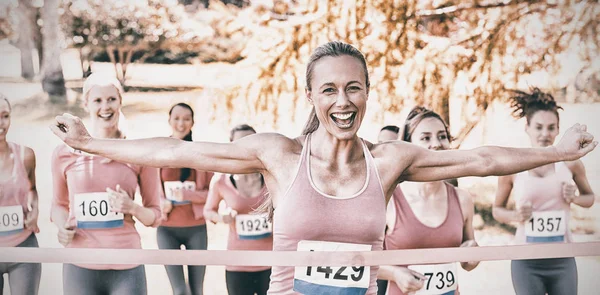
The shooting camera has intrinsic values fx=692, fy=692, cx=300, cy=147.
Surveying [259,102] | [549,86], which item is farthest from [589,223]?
[259,102]

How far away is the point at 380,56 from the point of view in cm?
681

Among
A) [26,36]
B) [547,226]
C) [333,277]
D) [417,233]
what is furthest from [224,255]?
[26,36]

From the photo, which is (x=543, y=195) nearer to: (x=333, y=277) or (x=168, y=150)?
(x=333, y=277)

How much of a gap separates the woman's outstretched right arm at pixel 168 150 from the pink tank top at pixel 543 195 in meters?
2.67

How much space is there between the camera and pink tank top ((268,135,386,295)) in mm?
2367

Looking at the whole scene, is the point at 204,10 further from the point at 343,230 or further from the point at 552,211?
the point at 343,230

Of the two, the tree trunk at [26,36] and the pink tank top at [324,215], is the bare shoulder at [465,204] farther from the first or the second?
the tree trunk at [26,36]

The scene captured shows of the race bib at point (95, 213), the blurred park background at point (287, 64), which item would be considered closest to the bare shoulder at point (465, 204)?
the race bib at point (95, 213)

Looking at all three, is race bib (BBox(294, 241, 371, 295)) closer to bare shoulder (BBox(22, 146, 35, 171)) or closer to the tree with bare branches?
bare shoulder (BBox(22, 146, 35, 171))

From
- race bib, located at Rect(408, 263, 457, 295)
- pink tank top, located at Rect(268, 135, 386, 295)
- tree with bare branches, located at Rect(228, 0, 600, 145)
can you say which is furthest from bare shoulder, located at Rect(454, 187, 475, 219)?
tree with bare branches, located at Rect(228, 0, 600, 145)

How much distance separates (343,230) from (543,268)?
2.52 m

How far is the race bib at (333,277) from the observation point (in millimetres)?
2432

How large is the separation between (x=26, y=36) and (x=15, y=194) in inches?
100

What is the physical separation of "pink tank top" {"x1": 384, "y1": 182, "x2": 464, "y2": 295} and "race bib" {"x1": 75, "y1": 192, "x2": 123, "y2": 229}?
156 cm
